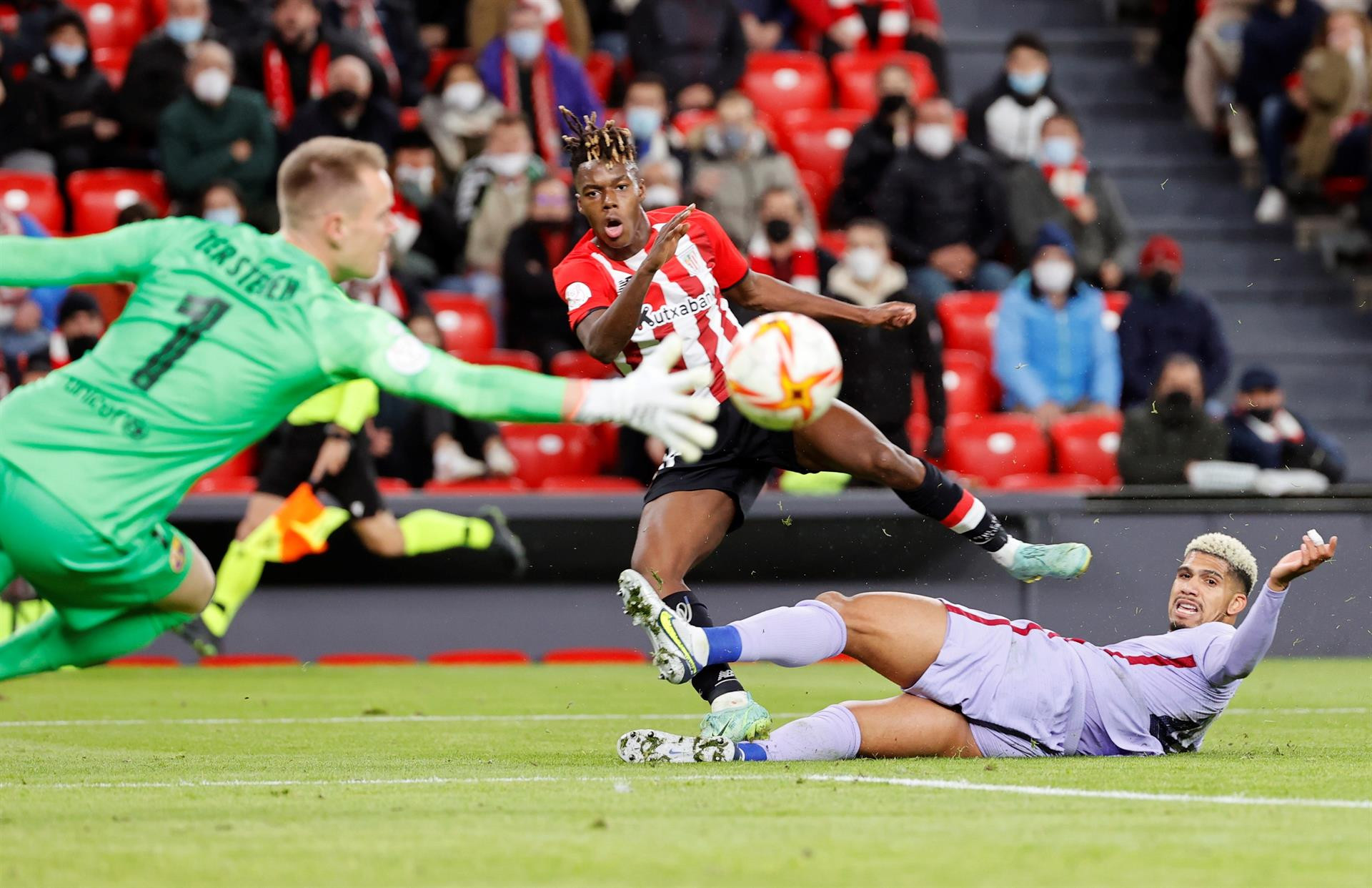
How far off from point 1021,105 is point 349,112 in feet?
17.7

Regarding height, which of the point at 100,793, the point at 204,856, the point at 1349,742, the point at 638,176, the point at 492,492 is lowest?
the point at 492,492

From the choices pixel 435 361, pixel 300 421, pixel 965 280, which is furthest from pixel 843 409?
pixel 965 280

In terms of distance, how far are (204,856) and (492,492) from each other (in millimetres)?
8491

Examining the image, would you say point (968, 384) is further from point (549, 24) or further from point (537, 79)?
point (549, 24)

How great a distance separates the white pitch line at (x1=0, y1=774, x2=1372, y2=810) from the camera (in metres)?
5.43

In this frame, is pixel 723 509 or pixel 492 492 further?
pixel 492 492

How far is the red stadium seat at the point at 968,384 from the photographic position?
14430 mm

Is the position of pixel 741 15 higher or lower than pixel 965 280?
higher

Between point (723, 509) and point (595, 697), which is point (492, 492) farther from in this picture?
point (723, 509)

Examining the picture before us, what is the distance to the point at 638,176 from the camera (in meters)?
7.72

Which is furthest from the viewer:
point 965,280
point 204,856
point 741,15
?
point 741,15

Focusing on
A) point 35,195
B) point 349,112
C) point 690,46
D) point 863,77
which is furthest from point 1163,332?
point 35,195

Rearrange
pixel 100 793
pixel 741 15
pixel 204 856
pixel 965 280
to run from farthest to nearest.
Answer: pixel 741 15, pixel 965 280, pixel 100 793, pixel 204 856

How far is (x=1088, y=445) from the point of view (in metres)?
14.2
